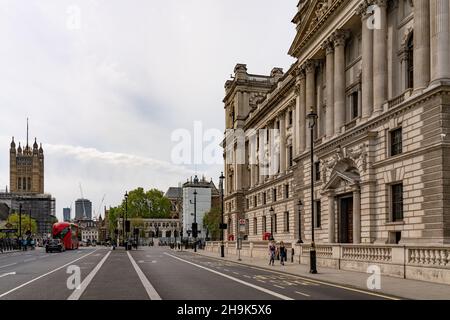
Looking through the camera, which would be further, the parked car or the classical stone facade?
the parked car

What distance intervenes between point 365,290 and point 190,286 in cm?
687

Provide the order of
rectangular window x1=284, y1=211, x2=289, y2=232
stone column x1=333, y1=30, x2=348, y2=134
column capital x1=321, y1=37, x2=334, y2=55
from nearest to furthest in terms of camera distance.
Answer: stone column x1=333, y1=30, x2=348, y2=134 → column capital x1=321, y1=37, x2=334, y2=55 → rectangular window x1=284, y1=211, x2=289, y2=232

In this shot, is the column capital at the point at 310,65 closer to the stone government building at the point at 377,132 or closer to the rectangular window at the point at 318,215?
the stone government building at the point at 377,132

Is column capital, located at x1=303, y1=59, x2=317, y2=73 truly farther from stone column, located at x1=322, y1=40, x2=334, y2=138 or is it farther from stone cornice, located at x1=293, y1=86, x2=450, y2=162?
stone cornice, located at x1=293, y1=86, x2=450, y2=162

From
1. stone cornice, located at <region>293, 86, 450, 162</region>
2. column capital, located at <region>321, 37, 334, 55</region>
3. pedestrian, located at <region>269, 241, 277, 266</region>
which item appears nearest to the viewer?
stone cornice, located at <region>293, 86, 450, 162</region>

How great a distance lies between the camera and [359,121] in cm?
4100

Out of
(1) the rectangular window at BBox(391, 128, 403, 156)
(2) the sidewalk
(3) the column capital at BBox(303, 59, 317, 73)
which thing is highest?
(3) the column capital at BBox(303, 59, 317, 73)

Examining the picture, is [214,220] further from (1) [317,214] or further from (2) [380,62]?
(2) [380,62]

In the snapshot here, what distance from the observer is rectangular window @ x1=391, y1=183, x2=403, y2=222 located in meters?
35.6

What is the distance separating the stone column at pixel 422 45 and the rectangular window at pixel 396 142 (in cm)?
345

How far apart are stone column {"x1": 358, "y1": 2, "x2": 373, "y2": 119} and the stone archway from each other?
4.08 m

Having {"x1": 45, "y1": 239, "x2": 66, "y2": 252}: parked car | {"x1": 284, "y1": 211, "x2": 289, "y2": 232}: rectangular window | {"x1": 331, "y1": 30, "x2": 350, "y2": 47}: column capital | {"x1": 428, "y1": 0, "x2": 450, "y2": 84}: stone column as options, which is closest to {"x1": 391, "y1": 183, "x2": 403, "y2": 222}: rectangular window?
{"x1": 428, "y1": 0, "x2": 450, "y2": 84}: stone column

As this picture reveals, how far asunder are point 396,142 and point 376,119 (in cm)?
242

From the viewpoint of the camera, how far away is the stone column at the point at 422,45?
108 ft
